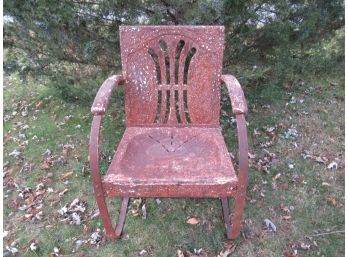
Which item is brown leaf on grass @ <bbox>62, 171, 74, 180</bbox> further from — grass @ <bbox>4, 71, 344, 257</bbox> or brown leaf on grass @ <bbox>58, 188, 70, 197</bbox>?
brown leaf on grass @ <bbox>58, 188, 70, 197</bbox>

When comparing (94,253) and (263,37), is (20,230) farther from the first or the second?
(263,37)

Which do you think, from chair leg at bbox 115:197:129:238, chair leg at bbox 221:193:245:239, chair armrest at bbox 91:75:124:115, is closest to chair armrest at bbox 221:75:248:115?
chair leg at bbox 221:193:245:239

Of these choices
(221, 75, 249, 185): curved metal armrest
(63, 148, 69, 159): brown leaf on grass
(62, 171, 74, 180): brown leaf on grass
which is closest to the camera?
(221, 75, 249, 185): curved metal armrest

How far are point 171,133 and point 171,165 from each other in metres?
0.41

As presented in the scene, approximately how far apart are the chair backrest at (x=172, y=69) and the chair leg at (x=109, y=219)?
0.64m

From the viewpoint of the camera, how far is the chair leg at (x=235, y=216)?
1904mm

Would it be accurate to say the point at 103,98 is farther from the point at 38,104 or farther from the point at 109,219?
the point at 38,104

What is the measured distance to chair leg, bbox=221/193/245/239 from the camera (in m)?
1.90

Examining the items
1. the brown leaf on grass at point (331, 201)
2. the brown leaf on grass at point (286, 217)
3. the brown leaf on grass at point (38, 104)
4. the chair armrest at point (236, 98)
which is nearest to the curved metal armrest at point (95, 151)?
the chair armrest at point (236, 98)

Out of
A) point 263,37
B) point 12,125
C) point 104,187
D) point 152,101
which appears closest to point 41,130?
point 12,125

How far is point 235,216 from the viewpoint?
204 centimetres

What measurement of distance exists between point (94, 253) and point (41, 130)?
182 cm

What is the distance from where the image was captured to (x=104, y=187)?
1868mm

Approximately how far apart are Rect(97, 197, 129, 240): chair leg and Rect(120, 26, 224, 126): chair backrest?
2.12 feet
